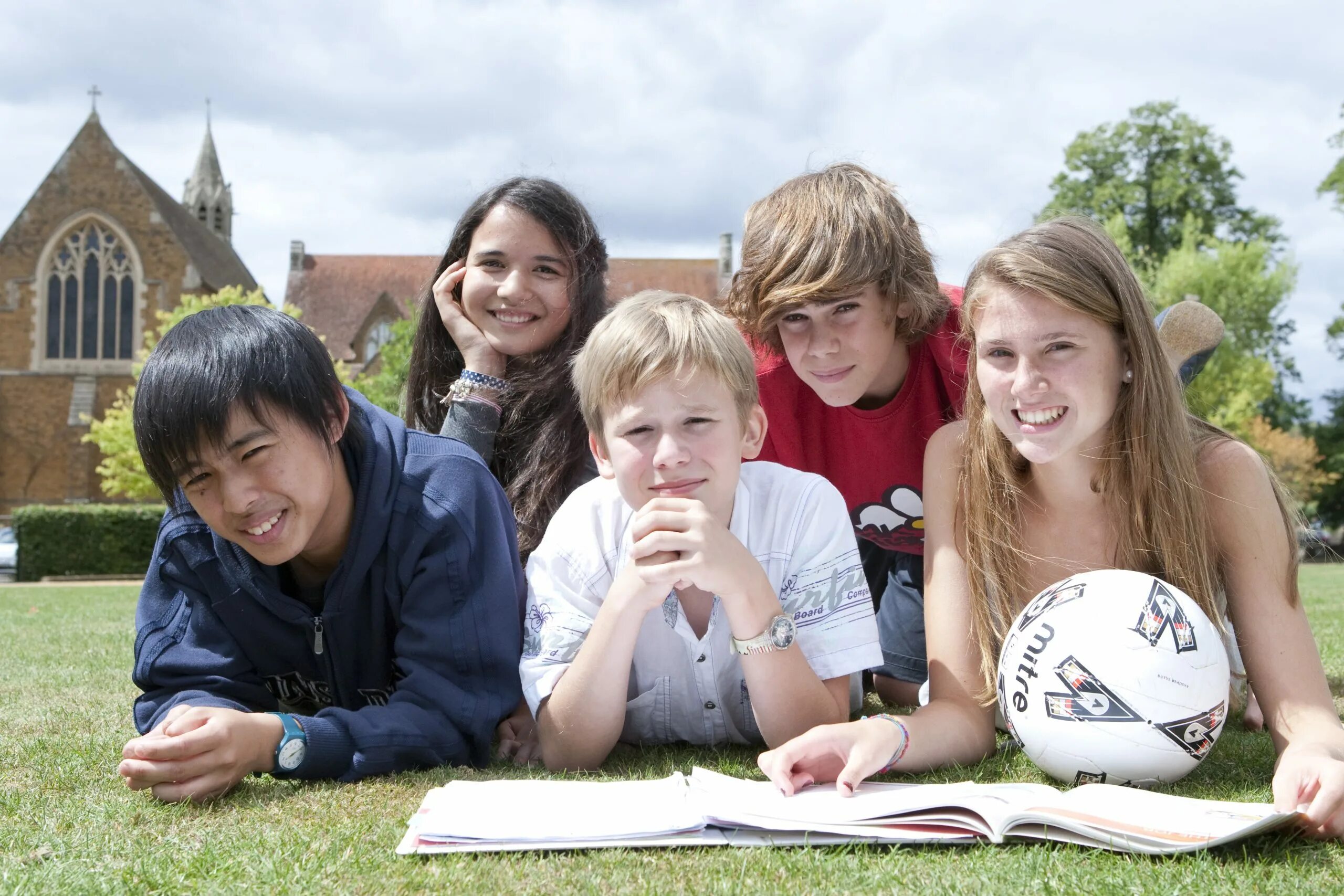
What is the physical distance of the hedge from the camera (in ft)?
83.9

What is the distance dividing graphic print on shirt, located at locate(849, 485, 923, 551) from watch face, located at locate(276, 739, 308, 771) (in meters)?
2.64

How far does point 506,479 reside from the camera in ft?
16.4

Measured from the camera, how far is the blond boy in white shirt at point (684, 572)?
3010mm

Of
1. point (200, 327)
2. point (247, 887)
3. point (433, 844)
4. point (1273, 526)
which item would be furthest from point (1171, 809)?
point (200, 327)

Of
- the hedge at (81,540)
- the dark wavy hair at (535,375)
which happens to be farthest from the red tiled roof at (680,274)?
the dark wavy hair at (535,375)

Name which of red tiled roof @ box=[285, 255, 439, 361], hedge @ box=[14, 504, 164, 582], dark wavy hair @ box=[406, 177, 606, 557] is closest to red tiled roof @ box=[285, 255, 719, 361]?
red tiled roof @ box=[285, 255, 439, 361]

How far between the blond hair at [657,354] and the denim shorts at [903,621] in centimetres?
201

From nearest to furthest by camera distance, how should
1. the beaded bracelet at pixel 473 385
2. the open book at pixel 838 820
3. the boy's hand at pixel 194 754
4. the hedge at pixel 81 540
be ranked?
the open book at pixel 838 820 → the boy's hand at pixel 194 754 → the beaded bracelet at pixel 473 385 → the hedge at pixel 81 540

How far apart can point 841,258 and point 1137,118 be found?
1778 inches

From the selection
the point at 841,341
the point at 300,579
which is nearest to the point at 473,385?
the point at 300,579

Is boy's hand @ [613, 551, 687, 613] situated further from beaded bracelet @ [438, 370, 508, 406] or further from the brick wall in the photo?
the brick wall

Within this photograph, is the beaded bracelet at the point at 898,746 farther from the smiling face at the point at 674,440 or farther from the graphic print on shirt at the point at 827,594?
the smiling face at the point at 674,440

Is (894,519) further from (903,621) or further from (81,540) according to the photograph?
(81,540)

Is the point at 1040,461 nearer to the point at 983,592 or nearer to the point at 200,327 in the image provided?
the point at 983,592
